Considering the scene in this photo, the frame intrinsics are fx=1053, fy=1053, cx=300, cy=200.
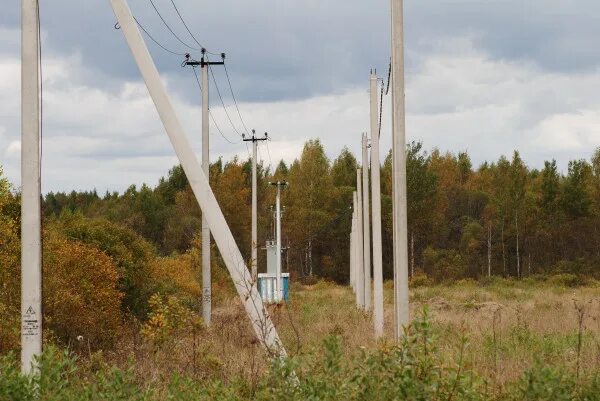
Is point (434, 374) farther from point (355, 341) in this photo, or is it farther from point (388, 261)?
point (388, 261)

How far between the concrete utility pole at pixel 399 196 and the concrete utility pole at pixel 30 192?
4373mm

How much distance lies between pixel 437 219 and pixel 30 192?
242 feet

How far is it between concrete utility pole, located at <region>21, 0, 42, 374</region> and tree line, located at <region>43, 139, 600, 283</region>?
58.5 meters

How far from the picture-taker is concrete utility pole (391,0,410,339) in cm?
1326

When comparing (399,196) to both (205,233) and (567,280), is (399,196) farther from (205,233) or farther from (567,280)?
(567,280)

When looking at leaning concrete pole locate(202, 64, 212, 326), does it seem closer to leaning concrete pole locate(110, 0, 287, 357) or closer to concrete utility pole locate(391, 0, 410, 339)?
concrete utility pole locate(391, 0, 410, 339)

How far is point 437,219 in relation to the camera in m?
84.6

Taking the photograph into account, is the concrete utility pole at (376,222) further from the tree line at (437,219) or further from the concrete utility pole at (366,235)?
the tree line at (437,219)

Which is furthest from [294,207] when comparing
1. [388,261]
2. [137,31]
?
[137,31]

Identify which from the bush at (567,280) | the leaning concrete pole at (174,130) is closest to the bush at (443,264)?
the bush at (567,280)

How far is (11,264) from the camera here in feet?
62.6

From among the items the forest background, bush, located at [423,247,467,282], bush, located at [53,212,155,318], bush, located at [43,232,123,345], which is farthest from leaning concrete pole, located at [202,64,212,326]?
bush, located at [423,247,467,282]

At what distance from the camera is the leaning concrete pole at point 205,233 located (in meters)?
27.4

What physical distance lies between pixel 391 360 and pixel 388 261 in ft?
261
